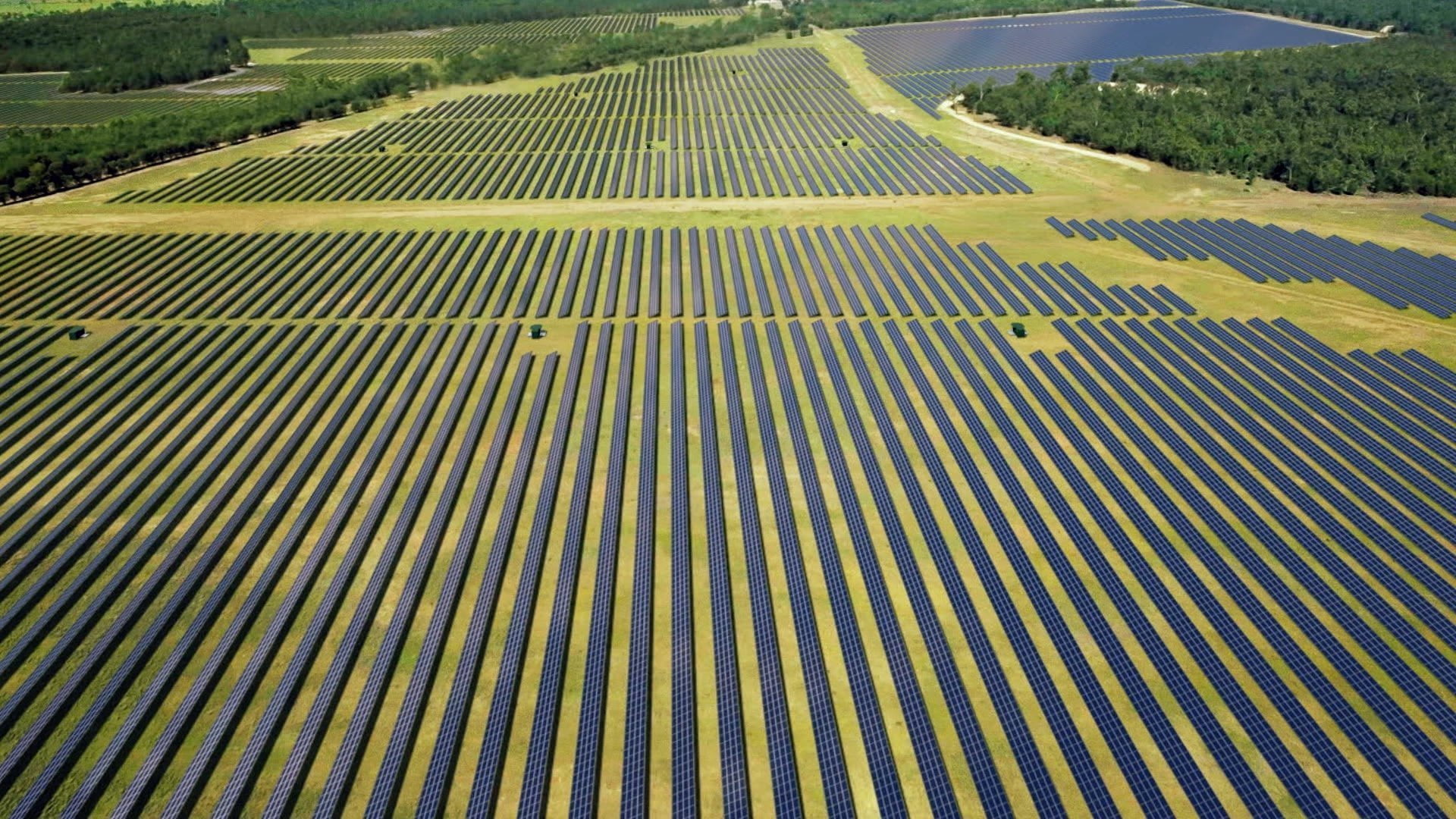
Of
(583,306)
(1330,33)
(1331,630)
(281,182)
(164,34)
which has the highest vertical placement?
(164,34)

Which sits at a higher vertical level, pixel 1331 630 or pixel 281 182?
pixel 281 182

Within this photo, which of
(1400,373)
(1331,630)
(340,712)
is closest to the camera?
(340,712)

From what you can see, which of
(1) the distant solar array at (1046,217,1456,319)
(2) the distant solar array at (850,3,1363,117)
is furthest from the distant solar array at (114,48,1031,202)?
(2) the distant solar array at (850,3,1363,117)

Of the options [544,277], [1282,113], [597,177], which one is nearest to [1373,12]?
[1282,113]

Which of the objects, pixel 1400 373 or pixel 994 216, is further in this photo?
pixel 994 216

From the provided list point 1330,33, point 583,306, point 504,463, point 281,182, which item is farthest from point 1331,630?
point 1330,33

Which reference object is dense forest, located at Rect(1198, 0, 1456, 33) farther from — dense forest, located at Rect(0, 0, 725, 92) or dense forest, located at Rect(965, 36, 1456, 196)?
dense forest, located at Rect(0, 0, 725, 92)

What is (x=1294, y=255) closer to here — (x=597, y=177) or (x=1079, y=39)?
(x=597, y=177)

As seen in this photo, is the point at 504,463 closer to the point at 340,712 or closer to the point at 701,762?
the point at 340,712

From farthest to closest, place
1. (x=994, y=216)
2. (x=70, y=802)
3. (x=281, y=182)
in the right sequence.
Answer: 1. (x=281, y=182)
2. (x=994, y=216)
3. (x=70, y=802)
